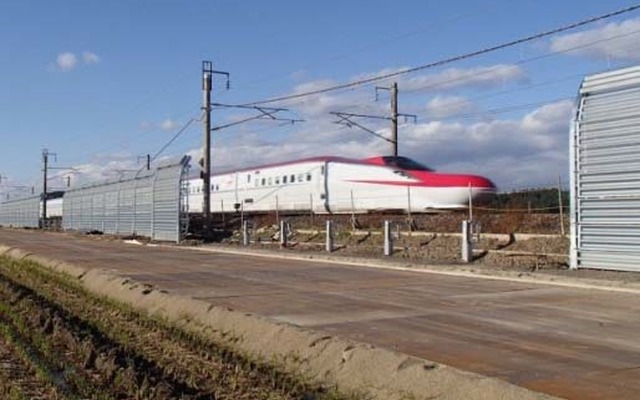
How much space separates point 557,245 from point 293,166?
21.1 metres

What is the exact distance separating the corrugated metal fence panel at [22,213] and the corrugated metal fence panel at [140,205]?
30.2m

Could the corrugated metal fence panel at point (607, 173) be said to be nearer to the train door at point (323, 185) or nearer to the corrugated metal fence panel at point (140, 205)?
the train door at point (323, 185)

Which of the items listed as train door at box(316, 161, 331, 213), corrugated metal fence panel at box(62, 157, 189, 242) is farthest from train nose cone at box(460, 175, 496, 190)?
corrugated metal fence panel at box(62, 157, 189, 242)

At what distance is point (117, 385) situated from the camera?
7.71 metres

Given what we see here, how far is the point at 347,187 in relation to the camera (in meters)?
35.4

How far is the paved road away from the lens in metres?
Answer: 7.66

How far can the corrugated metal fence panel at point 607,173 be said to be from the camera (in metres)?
15.8

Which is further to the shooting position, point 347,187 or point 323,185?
point 323,185

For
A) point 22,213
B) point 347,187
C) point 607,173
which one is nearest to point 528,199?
point 347,187

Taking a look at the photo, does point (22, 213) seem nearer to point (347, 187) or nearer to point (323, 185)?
point (323, 185)

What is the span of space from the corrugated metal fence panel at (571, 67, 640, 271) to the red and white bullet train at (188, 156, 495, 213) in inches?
471

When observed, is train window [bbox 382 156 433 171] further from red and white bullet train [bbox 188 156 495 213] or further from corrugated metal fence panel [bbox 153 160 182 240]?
corrugated metal fence panel [bbox 153 160 182 240]

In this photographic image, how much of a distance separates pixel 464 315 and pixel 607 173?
6900mm

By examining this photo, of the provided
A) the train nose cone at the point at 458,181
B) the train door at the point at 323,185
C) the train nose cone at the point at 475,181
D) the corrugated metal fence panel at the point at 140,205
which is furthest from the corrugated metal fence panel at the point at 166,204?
the train nose cone at the point at 475,181
